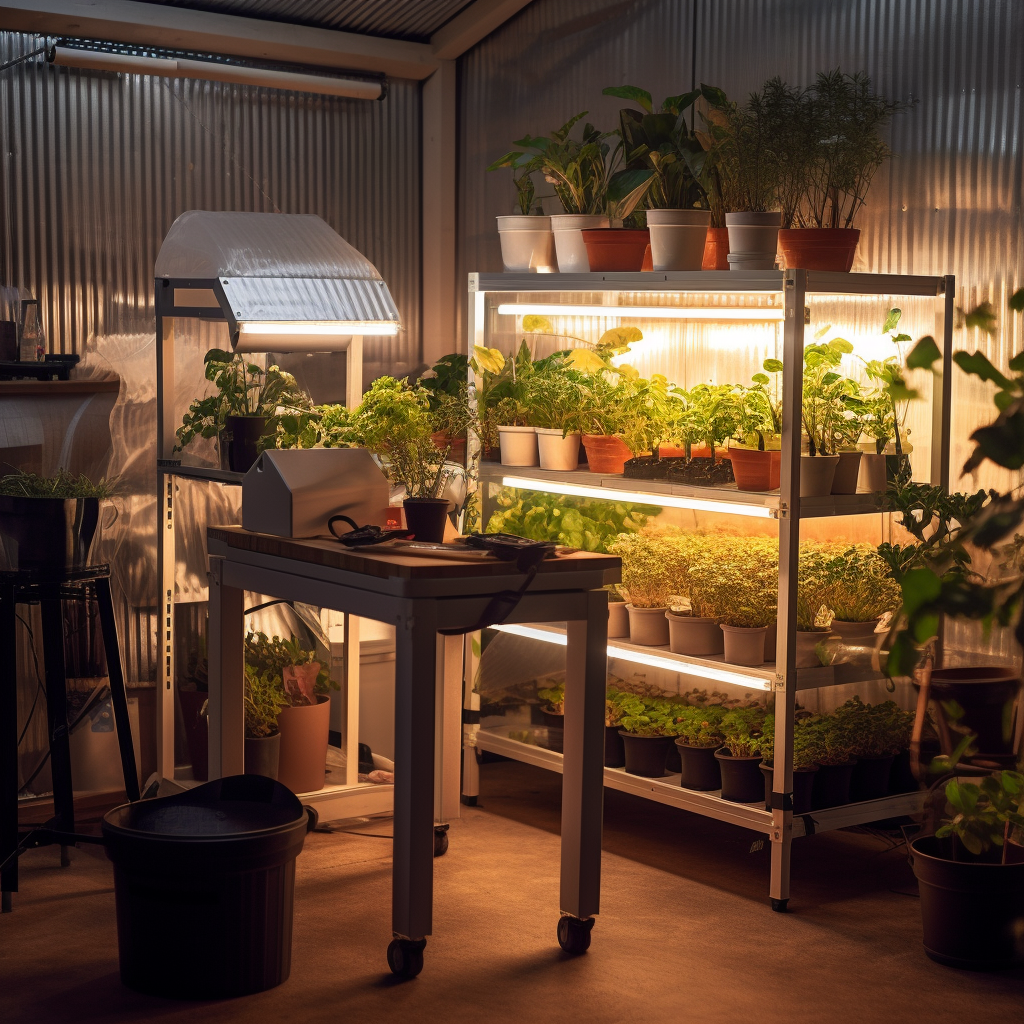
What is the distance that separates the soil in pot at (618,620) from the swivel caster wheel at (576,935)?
123 centimetres

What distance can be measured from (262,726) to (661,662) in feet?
4.58

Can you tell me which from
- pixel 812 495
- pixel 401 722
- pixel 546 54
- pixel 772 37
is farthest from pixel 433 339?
pixel 401 722

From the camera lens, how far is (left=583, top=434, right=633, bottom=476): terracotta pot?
448 centimetres

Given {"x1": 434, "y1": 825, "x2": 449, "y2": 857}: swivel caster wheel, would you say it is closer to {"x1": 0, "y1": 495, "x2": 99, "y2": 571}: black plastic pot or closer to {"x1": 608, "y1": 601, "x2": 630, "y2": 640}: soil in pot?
{"x1": 608, "y1": 601, "x2": 630, "y2": 640}: soil in pot

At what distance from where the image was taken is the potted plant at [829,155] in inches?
161

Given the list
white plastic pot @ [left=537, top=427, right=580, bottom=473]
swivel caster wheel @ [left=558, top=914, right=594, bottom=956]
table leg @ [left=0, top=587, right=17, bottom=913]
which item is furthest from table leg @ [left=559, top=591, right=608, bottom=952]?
table leg @ [left=0, top=587, right=17, bottom=913]

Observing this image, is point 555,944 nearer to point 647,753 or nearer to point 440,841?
point 440,841

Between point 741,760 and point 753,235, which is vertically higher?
point 753,235

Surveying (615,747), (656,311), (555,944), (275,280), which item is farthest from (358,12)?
(555,944)

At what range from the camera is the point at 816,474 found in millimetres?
3957

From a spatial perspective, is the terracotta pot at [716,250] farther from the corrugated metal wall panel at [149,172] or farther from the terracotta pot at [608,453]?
the corrugated metal wall panel at [149,172]

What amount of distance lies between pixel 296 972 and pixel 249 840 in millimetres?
474

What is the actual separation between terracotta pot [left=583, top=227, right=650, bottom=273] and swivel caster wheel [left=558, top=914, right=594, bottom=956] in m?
2.11

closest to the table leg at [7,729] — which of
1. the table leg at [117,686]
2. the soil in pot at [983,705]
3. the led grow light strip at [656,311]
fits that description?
the table leg at [117,686]
